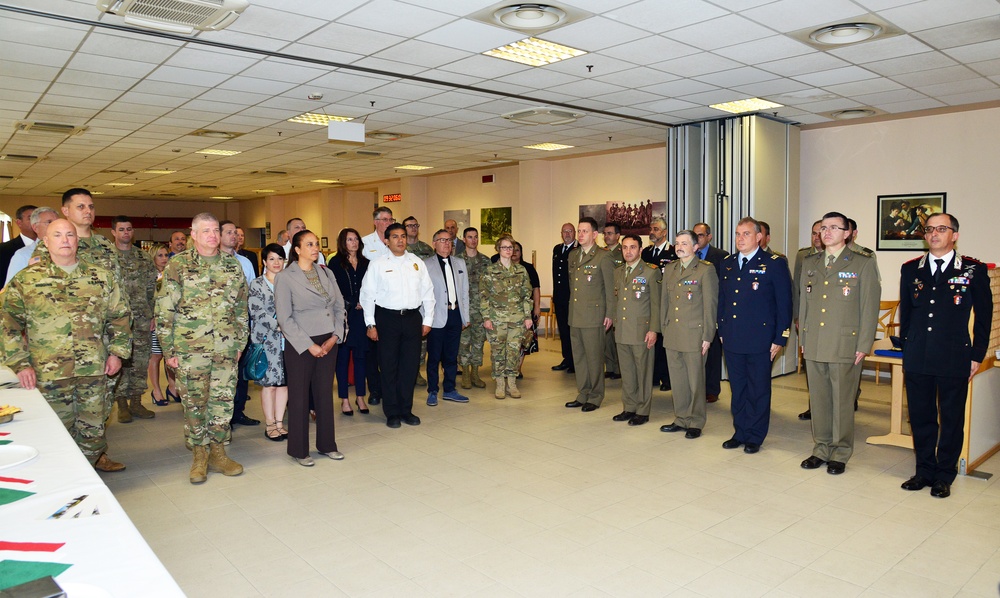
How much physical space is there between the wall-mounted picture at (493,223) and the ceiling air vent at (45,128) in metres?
7.83

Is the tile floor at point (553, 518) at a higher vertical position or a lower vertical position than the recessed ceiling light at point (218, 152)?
lower

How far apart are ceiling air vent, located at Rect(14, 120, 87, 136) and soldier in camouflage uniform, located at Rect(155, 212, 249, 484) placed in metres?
5.85

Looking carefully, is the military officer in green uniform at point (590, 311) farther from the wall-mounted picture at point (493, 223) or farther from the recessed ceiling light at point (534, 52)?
the wall-mounted picture at point (493, 223)

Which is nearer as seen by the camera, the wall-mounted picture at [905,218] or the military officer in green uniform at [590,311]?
the military officer in green uniform at [590,311]

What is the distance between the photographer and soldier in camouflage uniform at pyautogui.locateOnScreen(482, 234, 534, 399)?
7262 mm

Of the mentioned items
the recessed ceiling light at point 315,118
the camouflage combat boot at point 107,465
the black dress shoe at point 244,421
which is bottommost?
the black dress shoe at point 244,421

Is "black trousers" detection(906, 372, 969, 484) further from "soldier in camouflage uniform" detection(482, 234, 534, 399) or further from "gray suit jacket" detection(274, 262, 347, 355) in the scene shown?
"gray suit jacket" detection(274, 262, 347, 355)

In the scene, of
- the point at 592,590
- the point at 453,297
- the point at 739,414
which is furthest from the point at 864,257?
the point at 453,297

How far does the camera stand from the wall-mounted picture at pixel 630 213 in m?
12.0

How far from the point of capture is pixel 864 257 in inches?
188

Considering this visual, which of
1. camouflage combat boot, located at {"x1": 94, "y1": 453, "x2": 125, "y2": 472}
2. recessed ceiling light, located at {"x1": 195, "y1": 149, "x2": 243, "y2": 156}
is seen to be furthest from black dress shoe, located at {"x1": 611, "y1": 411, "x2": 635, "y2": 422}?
recessed ceiling light, located at {"x1": 195, "y1": 149, "x2": 243, "y2": 156}

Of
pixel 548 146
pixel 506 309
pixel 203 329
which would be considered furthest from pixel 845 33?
pixel 548 146

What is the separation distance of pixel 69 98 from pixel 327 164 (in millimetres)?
6361

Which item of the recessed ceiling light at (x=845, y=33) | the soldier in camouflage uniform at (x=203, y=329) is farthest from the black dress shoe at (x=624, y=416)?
the recessed ceiling light at (x=845, y=33)
